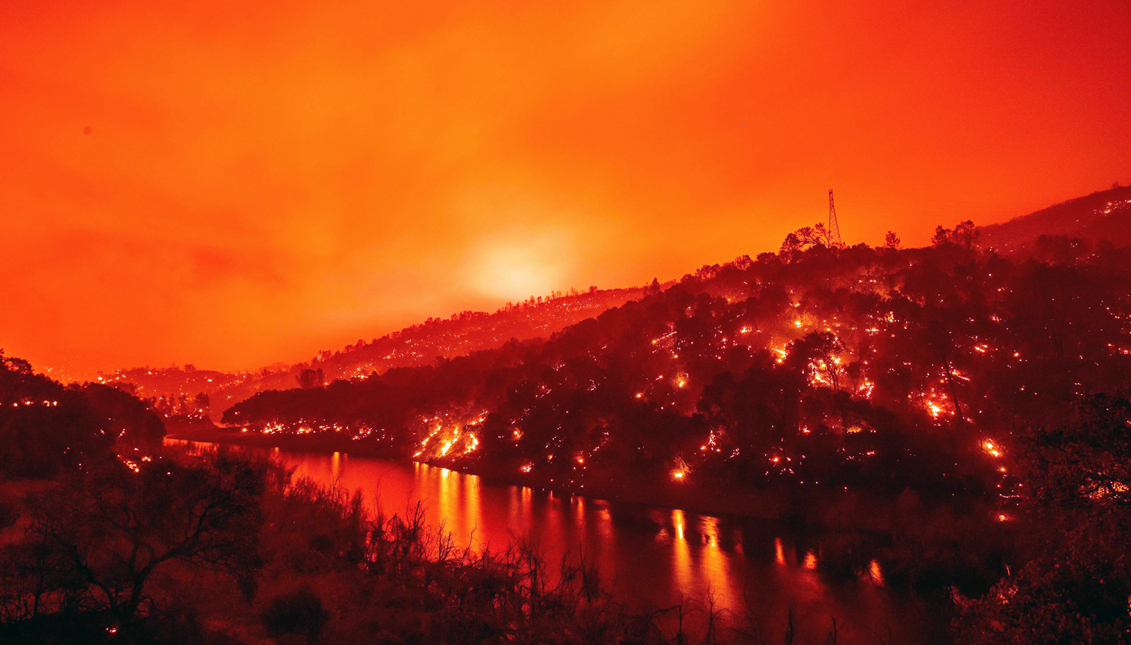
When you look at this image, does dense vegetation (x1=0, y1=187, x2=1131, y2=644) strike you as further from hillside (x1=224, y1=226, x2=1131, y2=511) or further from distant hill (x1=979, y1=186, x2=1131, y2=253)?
distant hill (x1=979, y1=186, x2=1131, y2=253)

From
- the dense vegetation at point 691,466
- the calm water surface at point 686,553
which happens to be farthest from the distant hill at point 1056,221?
the calm water surface at point 686,553

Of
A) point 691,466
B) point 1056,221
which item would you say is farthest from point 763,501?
point 1056,221

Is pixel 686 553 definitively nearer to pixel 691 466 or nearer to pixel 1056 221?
pixel 691 466

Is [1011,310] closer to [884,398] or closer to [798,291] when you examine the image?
[884,398]

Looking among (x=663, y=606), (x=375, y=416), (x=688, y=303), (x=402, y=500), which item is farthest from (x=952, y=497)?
(x=375, y=416)

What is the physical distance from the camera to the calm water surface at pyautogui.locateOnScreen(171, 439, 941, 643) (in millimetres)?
22781

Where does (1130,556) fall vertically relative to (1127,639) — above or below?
above

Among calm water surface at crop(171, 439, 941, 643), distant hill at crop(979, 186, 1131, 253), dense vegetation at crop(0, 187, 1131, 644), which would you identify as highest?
distant hill at crop(979, 186, 1131, 253)

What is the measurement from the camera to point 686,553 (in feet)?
107

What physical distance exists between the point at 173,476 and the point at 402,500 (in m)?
32.2

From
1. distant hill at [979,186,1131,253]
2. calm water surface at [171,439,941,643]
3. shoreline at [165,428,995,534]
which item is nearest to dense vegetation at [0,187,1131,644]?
shoreline at [165,428,995,534]

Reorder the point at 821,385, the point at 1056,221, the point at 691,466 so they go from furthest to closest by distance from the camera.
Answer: the point at 1056,221 → the point at 821,385 → the point at 691,466

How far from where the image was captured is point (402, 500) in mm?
A: 47219

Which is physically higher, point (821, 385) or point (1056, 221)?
point (1056, 221)
